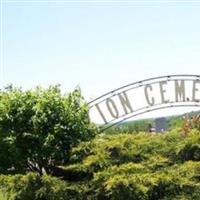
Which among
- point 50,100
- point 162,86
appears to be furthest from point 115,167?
point 162,86

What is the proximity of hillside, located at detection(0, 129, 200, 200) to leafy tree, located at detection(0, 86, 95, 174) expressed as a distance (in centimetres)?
51

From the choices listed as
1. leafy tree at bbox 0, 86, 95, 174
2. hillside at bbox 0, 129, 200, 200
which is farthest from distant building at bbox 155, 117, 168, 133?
hillside at bbox 0, 129, 200, 200

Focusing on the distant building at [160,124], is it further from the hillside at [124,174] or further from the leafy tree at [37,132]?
the hillside at [124,174]

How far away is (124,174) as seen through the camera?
6.30 meters

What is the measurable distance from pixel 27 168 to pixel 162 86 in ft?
14.0

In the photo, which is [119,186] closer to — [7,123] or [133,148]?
[133,148]

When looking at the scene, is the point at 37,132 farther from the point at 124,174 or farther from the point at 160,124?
the point at 160,124

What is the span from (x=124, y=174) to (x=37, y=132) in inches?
85.7

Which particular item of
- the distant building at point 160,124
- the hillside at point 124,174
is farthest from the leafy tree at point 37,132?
the distant building at point 160,124

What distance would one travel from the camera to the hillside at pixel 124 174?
20.2 feet

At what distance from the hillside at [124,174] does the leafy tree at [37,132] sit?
512mm

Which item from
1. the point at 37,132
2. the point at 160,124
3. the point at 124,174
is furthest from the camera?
the point at 160,124

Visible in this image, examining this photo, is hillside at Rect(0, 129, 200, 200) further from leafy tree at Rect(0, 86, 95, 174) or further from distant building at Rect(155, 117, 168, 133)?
distant building at Rect(155, 117, 168, 133)

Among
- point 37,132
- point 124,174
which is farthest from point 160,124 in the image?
point 124,174
